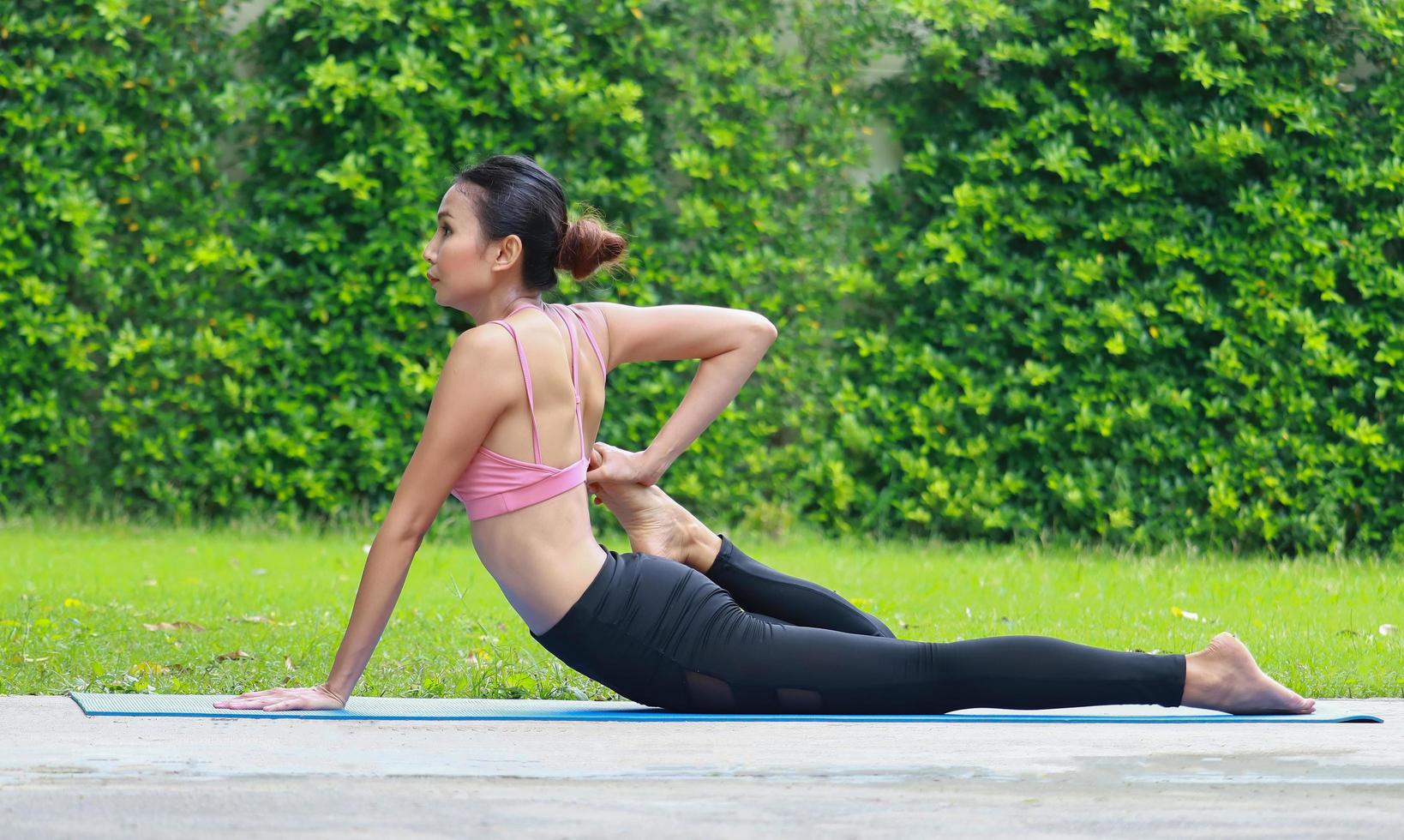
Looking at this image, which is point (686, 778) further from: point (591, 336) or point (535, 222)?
point (535, 222)

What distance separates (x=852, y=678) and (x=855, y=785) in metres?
0.71

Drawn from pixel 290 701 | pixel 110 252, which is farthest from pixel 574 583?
pixel 110 252

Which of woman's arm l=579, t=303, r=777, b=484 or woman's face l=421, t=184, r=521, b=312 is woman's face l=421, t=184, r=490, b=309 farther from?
woman's arm l=579, t=303, r=777, b=484

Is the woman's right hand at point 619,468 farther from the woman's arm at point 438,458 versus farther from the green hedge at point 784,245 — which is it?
the green hedge at point 784,245

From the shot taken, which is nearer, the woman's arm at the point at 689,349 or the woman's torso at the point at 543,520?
the woman's torso at the point at 543,520

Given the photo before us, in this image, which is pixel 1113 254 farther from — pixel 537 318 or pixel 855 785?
pixel 855 785

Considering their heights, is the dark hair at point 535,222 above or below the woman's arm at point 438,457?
above

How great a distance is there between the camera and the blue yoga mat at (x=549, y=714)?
11.7ft

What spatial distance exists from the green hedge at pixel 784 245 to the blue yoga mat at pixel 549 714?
14.0 feet

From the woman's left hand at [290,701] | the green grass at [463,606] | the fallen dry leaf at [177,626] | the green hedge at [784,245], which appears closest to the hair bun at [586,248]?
the woman's left hand at [290,701]

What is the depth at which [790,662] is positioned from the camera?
3.57 meters

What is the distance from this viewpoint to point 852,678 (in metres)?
3.58

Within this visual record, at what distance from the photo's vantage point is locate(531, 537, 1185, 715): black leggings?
3500 mm

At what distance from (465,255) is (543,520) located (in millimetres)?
634
